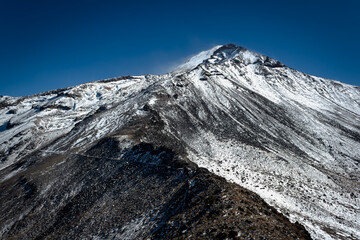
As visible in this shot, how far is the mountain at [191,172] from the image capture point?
1555 centimetres

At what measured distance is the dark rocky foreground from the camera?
12.9m

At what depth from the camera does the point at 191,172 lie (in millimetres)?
22062

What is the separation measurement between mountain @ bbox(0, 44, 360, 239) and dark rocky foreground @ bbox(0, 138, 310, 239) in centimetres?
12

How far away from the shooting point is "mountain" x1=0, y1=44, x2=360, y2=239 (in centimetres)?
1555

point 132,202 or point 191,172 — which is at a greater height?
point 191,172

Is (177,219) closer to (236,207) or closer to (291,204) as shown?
(236,207)

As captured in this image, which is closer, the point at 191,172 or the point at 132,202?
the point at 132,202

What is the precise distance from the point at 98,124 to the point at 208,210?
177 feet

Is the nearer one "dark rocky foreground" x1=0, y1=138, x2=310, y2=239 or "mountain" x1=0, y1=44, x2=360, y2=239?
"dark rocky foreground" x1=0, y1=138, x2=310, y2=239

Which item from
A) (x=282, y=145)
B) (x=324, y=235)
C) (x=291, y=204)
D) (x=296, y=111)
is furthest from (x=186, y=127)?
(x=296, y=111)

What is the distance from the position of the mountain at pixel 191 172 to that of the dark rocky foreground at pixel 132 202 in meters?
0.12

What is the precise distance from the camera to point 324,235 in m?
19.0

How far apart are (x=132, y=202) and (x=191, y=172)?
6.58 meters

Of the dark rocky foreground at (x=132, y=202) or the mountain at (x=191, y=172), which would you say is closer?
the dark rocky foreground at (x=132, y=202)
